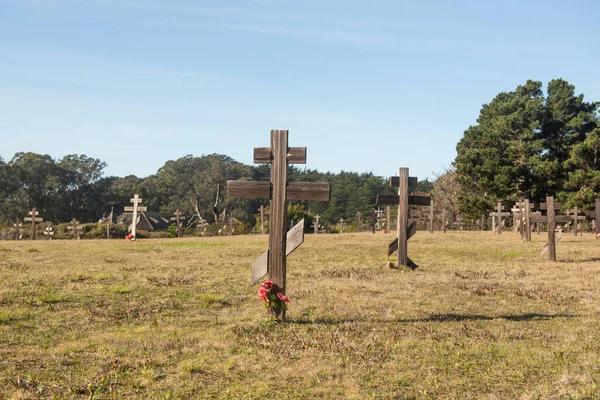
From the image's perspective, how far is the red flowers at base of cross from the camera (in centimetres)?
868

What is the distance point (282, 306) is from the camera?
8891 millimetres

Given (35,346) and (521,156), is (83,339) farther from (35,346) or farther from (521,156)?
(521,156)

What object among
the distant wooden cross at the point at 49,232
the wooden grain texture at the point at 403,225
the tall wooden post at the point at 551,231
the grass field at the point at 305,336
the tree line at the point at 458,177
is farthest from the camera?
the tree line at the point at 458,177

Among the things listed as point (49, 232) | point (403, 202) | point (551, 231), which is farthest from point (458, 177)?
point (403, 202)

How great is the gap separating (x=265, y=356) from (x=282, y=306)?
1970 millimetres

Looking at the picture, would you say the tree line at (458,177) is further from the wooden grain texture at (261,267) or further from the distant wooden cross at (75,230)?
the wooden grain texture at (261,267)

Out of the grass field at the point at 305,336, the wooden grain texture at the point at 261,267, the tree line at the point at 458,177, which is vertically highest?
the tree line at the point at 458,177

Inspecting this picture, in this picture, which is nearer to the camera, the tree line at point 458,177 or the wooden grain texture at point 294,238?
the wooden grain texture at point 294,238

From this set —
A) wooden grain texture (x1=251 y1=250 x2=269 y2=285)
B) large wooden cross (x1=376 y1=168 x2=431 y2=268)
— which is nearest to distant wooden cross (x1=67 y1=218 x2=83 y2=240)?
large wooden cross (x1=376 y1=168 x2=431 y2=268)

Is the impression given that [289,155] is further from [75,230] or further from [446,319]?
[75,230]

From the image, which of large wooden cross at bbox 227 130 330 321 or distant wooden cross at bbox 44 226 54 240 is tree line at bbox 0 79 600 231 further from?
large wooden cross at bbox 227 130 330 321

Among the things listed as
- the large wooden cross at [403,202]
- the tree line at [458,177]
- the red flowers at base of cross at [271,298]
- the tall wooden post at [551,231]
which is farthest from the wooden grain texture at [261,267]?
the tree line at [458,177]

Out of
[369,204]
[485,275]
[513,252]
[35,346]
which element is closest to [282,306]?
[35,346]

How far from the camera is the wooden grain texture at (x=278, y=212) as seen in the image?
884 centimetres
